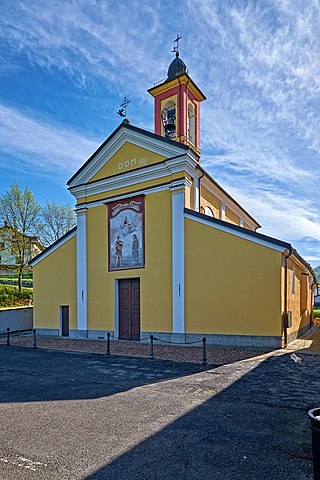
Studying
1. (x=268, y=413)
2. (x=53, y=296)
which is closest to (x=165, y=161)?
(x=53, y=296)

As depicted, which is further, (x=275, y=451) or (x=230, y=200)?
(x=230, y=200)

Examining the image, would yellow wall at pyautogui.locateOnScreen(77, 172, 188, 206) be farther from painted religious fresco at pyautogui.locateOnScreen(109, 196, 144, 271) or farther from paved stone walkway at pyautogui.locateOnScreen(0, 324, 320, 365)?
paved stone walkway at pyautogui.locateOnScreen(0, 324, 320, 365)

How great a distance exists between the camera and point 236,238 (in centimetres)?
1299

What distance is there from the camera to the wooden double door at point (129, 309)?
51.3ft

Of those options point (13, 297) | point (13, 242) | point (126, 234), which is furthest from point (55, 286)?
point (13, 242)

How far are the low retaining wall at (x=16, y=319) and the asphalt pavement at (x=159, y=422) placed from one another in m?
12.1

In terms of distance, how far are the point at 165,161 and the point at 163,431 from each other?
1156cm

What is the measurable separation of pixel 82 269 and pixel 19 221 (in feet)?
47.8

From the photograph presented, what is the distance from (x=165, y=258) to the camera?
1480cm

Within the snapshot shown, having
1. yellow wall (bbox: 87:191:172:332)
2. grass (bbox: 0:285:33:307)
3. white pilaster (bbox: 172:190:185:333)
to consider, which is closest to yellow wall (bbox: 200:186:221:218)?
white pilaster (bbox: 172:190:185:333)

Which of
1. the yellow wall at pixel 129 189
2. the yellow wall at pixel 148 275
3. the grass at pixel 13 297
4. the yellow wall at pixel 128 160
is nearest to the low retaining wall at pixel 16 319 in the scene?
the grass at pixel 13 297

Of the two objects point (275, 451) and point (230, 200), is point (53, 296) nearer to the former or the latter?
point (230, 200)

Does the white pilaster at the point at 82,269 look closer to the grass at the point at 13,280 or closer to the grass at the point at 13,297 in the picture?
the grass at the point at 13,297

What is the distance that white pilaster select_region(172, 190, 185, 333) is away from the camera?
46.1 feet
